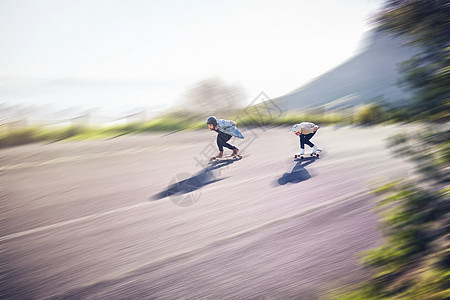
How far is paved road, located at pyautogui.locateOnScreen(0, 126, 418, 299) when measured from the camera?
136 inches

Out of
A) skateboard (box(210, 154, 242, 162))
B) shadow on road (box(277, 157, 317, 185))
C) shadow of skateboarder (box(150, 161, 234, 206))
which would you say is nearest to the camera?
shadow of skateboarder (box(150, 161, 234, 206))

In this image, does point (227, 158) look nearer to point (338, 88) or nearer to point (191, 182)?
point (191, 182)

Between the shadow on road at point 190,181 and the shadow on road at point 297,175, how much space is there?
1.39 metres

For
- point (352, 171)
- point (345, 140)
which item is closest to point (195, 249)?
point (352, 171)

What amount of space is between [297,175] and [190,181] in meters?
2.33

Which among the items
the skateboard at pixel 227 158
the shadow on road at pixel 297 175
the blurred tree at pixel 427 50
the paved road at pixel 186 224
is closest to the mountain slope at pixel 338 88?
the shadow on road at pixel 297 175

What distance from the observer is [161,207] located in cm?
559

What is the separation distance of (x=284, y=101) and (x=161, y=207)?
11503mm

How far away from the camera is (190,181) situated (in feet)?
22.8

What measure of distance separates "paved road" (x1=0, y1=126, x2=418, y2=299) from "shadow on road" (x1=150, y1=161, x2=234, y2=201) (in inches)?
1.0

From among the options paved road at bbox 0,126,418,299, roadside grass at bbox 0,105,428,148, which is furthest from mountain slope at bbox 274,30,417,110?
paved road at bbox 0,126,418,299

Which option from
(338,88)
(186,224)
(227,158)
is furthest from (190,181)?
(338,88)

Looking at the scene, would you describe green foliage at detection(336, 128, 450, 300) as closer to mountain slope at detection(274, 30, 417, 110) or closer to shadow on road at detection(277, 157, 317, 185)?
shadow on road at detection(277, 157, 317, 185)

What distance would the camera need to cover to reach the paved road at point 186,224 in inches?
136
